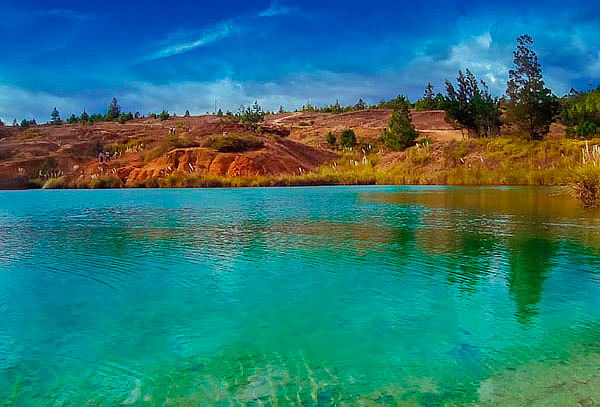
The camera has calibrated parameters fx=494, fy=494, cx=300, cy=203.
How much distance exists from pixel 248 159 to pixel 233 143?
12.2 ft

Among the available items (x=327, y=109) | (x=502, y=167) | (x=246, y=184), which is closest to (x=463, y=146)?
(x=502, y=167)

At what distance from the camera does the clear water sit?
285 centimetres

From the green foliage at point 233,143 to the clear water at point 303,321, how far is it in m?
33.2

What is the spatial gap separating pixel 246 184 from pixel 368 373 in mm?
31798

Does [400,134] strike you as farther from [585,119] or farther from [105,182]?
[105,182]

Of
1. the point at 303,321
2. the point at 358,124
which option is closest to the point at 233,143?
the point at 358,124

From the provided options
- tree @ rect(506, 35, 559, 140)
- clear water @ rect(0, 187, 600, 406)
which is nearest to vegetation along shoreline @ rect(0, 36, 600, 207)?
tree @ rect(506, 35, 559, 140)

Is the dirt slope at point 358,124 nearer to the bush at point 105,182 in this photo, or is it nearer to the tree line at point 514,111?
the tree line at point 514,111

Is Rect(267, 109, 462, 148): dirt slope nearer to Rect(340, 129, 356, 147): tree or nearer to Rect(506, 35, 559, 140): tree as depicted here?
Rect(340, 129, 356, 147): tree

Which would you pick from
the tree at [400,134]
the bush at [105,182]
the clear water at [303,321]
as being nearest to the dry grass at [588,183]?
the clear water at [303,321]

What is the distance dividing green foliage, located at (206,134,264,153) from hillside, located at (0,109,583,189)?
0.09 meters

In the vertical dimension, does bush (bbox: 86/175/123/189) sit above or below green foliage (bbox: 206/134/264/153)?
below

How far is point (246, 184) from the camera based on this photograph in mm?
34469

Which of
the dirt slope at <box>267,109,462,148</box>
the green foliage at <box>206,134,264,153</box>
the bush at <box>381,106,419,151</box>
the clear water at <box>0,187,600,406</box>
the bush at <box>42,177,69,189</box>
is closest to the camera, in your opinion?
the clear water at <box>0,187,600,406</box>
